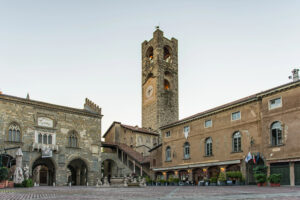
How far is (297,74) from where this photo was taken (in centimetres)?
2903

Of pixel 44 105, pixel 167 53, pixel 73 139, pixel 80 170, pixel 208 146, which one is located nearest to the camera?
pixel 208 146

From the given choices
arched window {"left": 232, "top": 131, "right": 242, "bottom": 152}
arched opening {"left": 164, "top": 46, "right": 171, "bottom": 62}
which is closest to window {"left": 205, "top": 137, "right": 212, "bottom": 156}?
arched window {"left": 232, "top": 131, "right": 242, "bottom": 152}

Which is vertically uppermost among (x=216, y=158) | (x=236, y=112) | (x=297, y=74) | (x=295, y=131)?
(x=297, y=74)

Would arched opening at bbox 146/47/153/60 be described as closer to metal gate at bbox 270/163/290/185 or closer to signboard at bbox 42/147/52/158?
signboard at bbox 42/147/52/158

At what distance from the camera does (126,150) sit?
4691 cm

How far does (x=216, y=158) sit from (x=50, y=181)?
2162 centimetres

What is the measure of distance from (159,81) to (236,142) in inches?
1255

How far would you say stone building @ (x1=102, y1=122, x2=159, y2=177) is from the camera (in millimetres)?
45875

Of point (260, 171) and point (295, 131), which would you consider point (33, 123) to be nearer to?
point (260, 171)

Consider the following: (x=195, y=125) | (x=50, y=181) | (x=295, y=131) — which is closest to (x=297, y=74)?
(x=295, y=131)

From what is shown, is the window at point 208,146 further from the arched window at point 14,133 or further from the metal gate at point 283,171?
the arched window at point 14,133

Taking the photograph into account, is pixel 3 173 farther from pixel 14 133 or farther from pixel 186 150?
pixel 186 150

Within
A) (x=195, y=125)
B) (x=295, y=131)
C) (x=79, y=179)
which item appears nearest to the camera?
(x=295, y=131)

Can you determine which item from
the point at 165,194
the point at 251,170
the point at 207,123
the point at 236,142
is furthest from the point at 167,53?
the point at 165,194
